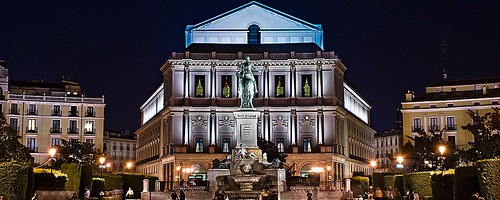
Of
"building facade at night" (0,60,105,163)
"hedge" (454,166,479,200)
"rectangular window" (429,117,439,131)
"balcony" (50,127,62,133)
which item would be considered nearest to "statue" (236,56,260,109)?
"hedge" (454,166,479,200)

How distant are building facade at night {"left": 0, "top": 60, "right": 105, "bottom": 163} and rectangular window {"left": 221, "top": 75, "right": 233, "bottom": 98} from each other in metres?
25.7

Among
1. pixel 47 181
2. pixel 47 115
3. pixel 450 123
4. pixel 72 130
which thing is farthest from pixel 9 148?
pixel 450 123

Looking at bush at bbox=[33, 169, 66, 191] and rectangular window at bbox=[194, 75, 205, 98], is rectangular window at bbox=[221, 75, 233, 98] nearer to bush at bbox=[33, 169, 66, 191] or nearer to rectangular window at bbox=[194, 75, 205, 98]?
rectangular window at bbox=[194, 75, 205, 98]

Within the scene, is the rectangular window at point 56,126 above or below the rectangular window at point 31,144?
above

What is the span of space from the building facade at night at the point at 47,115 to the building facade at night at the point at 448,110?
48370mm

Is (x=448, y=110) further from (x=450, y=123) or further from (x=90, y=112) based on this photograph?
(x=90, y=112)

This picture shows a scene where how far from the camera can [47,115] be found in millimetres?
117375

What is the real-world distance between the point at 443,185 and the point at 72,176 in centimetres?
2288

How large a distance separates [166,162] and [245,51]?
19200mm

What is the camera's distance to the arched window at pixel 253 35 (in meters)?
113

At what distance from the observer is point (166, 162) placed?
10662 centimetres

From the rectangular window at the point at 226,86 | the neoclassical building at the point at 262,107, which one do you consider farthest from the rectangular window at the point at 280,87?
the rectangular window at the point at 226,86

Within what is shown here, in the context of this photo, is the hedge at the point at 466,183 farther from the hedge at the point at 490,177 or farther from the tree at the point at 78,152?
the tree at the point at 78,152

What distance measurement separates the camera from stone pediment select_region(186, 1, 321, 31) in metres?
113
